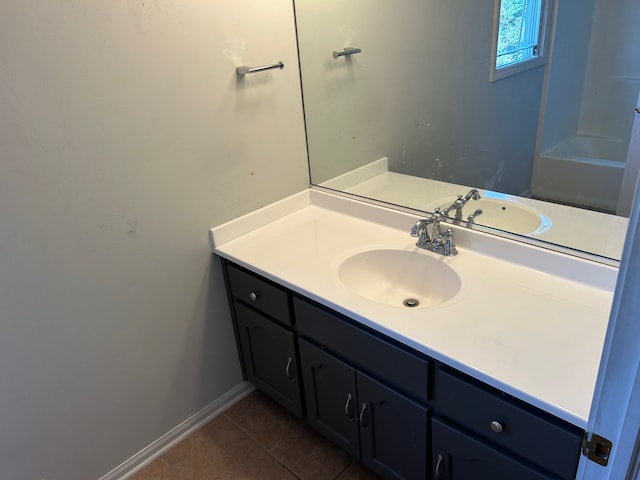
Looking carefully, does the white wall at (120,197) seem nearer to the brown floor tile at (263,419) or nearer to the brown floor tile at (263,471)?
the brown floor tile at (263,419)

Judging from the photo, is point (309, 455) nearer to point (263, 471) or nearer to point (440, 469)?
point (263, 471)

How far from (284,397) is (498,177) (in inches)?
44.5

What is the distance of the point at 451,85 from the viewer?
1.72 meters

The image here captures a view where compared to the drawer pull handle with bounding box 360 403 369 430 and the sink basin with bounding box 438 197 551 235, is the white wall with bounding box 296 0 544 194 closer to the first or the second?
the sink basin with bounding box 438 197 551 235

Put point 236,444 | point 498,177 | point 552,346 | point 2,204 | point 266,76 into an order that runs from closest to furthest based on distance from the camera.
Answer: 1. point 552,346
2. point 2,204
3. point 498,177
4. point 266,76
5. point 236,444

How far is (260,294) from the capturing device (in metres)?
1.70

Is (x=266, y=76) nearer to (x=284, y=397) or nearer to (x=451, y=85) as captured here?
(x=451, y=85)

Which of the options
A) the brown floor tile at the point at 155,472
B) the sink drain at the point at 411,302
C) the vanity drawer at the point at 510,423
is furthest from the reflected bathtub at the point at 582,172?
the brown floor tile at the point at 155,472

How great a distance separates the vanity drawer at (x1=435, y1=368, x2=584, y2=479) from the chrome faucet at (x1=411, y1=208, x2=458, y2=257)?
52 centimetres

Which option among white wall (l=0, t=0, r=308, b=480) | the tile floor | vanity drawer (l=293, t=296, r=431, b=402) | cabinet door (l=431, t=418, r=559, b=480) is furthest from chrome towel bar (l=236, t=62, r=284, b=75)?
the tile floor

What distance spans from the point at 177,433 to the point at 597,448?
1614 millimetres

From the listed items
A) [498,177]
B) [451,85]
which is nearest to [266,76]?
[451,85]

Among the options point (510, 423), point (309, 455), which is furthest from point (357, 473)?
point (510, 423)

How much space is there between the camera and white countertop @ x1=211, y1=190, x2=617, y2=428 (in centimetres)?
108
